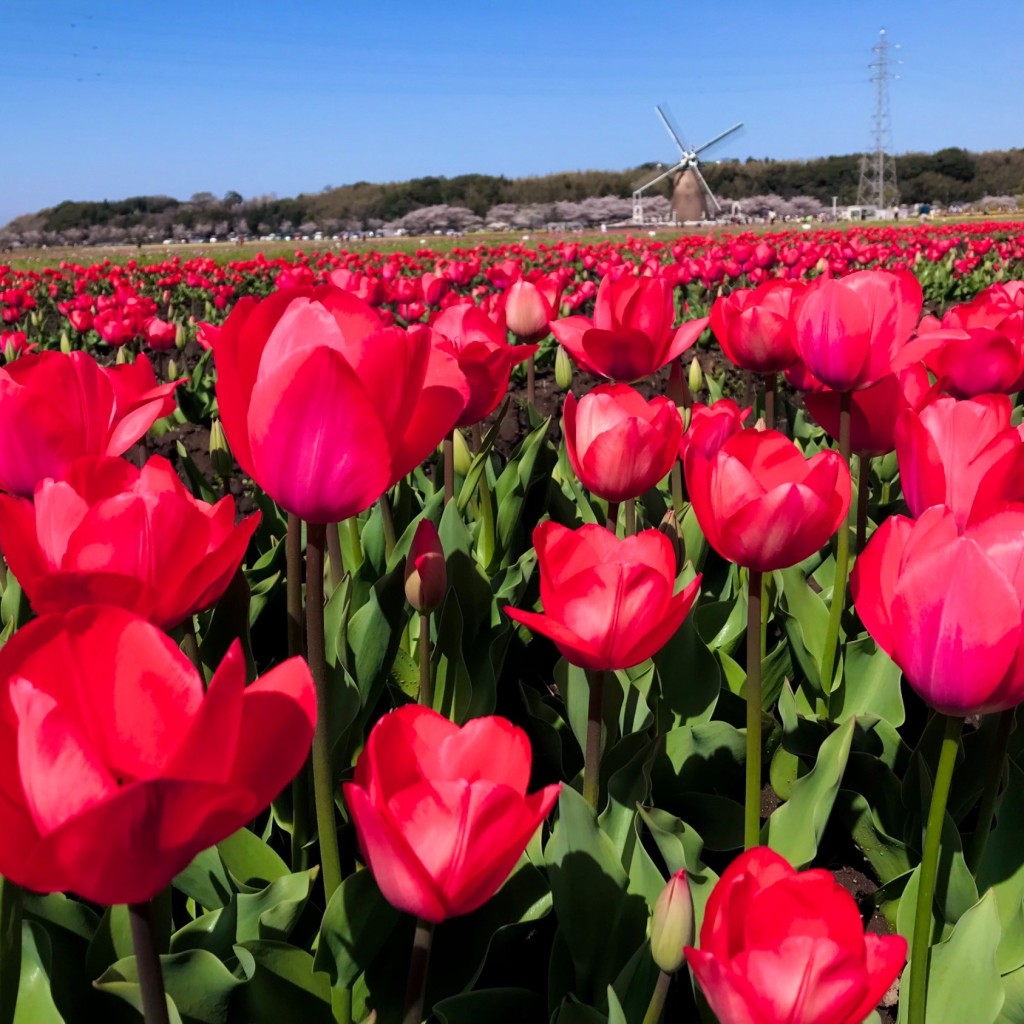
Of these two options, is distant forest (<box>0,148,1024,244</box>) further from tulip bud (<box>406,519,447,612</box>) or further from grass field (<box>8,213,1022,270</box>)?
tulip bud (<box>406,519,447,612</box>)

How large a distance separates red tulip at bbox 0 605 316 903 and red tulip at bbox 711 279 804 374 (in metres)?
1.87

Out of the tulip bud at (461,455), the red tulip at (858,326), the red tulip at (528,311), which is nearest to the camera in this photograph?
the red tulip at (858,326)

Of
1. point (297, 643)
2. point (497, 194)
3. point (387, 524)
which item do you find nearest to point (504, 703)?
point (387, 524)

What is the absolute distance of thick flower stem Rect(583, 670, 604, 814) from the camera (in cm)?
132

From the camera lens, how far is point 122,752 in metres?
0.75

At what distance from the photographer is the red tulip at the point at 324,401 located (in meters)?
1.02

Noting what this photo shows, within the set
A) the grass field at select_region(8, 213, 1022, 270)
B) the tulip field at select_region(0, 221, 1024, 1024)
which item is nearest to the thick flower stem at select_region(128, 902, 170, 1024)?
the tulip field at select_region(0, 221, 1024, 1024)

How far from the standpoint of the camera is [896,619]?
1084mm

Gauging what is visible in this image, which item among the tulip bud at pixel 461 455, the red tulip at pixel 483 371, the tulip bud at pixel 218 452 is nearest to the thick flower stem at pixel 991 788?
the red tulip at pixel 483 371

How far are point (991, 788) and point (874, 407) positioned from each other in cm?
93

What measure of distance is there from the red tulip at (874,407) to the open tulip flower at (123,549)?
4.56 feet

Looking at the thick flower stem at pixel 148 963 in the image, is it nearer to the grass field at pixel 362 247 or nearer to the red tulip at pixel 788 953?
the red tulip at pixel 788 953

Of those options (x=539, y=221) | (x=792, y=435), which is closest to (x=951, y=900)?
(x=792, y=435)

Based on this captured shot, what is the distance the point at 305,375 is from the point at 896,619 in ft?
2.19
